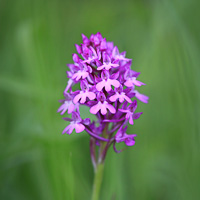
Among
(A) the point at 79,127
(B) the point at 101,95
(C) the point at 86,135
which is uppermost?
(C) the point at 86,135

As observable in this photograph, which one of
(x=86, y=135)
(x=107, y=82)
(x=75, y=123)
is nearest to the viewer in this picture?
(x=107, y=82)

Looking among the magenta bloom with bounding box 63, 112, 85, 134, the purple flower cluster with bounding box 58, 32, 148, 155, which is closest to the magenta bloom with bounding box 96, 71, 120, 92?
the purple flower cluster with bounding box 58, 32, 148, 155

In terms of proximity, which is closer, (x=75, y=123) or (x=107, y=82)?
(x=107, y=82)

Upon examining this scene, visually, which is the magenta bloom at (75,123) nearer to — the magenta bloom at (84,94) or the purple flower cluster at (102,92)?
the purple flower cluster at (102,92)

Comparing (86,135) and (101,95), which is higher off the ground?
(86,135)

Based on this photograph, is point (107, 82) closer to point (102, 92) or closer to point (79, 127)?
point (102, 92)

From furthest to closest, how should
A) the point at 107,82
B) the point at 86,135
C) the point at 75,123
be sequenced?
the point at 86,135
the point at 75,123
the point at 107,82

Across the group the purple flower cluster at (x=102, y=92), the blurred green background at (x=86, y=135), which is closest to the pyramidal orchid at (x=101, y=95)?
the purple flower cluster at (x=102, y=92)

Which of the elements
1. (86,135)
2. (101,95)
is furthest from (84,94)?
(86,135)
